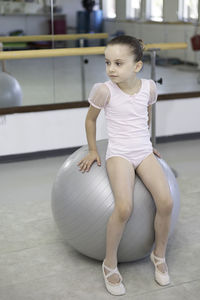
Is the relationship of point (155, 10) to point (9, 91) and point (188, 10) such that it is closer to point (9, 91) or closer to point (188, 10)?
point (188, 10)

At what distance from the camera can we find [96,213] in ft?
6.72

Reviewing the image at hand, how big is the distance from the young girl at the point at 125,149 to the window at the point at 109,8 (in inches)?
69.6

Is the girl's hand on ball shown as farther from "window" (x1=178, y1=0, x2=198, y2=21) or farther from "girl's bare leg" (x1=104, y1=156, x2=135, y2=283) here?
"window" (x1=178, y1=0, x2=198, y2=21)

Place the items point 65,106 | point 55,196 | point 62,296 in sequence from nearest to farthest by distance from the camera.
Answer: point 62,296
point 55,196
point 65,106

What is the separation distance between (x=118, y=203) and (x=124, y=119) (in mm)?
395

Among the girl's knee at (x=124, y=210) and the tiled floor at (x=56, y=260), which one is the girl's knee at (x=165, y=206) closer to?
the girl's knee at (x=124, y=210)

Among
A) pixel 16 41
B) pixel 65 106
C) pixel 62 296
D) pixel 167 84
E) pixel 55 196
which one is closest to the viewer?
pixel 62 296

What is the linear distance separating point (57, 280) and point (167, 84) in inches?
97.6

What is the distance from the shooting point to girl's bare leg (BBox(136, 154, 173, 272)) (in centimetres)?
203

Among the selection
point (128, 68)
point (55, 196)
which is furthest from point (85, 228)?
point (128, 68)

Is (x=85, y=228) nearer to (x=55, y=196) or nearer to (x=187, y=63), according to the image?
(x=55, y=196)

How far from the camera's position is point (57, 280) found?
212 cm

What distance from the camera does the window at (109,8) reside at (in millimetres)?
3771

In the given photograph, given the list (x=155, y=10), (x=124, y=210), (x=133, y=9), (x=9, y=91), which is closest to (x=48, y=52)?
(x=9, y=91)
